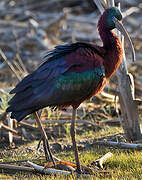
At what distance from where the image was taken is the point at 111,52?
6441 mm

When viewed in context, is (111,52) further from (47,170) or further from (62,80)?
(47,170)

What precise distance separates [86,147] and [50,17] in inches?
366

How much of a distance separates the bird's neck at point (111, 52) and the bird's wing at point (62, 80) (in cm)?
21

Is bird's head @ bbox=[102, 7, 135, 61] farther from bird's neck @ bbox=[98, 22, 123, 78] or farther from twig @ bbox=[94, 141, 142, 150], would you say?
twig @ bbox=[94, 141, 142, 150]

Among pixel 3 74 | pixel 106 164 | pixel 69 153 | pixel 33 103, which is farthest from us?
pixel 3 74

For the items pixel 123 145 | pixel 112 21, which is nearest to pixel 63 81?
pixel 112 21

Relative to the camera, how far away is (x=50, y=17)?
16203 mm

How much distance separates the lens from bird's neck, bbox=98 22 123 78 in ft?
21.0

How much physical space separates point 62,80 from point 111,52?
0.96m

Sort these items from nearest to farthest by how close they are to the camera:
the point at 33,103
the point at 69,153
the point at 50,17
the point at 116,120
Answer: the point at 33,103 → the point at 69,153 → the point at 116,120 → the point at 50,17

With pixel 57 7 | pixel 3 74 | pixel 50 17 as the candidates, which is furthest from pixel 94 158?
pixel 57 7

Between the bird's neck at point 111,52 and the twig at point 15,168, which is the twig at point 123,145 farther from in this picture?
the twig at point 15,168

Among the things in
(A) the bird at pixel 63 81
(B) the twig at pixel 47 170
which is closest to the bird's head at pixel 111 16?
(A) the bird at pixel 63 81

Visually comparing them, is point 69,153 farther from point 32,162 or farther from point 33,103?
point 33,103
